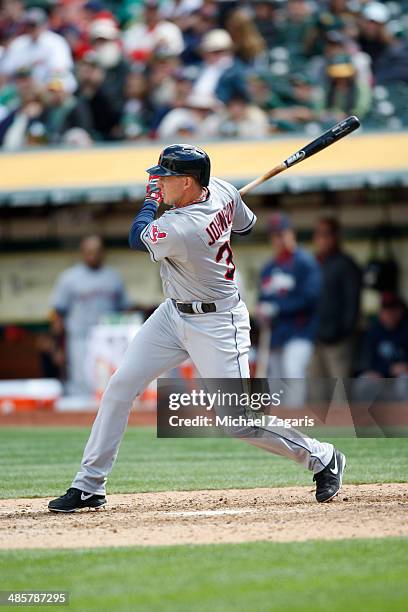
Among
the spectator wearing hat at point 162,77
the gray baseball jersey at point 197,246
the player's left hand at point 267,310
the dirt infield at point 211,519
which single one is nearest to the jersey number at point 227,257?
the gray baseball jersey at point 197,246

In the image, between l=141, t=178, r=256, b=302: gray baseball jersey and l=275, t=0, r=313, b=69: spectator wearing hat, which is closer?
l=141, t=178, r=256, b=302: gray baseball jersey

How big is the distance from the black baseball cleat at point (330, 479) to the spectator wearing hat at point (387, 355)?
4901 mm

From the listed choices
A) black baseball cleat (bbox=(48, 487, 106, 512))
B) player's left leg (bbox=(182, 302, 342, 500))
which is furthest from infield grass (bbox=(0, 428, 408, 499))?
player's left leg (bbox=(182, 302, 342, 500))

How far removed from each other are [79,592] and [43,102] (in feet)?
33.3

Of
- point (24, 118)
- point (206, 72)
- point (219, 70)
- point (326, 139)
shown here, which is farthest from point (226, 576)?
point (24, 118)

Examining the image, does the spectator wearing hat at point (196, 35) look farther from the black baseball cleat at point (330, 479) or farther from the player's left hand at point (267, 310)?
the black baseball cleat at point (330, 479)

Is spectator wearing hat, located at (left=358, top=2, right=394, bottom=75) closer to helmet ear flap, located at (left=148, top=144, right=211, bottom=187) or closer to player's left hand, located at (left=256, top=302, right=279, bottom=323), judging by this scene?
player's left hand, located at (left=256, top=302, right=279, bottom=323)

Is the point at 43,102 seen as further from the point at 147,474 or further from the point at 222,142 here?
the point at 147,474

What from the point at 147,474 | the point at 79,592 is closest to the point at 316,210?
the point at 147,474

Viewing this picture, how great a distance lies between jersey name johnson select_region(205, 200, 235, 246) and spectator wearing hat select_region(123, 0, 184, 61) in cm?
812

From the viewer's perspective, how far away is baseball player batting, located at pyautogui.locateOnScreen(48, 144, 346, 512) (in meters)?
5.34

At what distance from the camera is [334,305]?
1127cm

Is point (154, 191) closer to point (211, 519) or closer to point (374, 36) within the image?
point (211, 519)

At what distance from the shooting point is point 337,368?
37.1 ft
